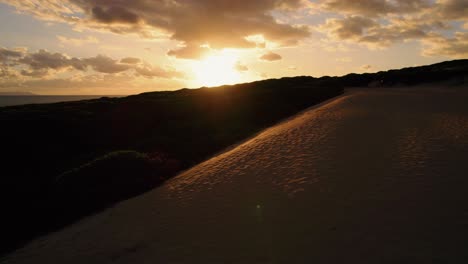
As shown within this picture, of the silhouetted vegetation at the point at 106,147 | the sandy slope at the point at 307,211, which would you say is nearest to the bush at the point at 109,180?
the silhouetted vegetation at the point at 106,147

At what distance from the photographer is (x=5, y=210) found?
14062mm

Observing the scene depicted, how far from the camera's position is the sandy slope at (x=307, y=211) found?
7340 millimetres

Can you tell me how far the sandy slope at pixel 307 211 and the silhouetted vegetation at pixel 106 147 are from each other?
1834mm

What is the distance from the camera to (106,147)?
2481 centimetres

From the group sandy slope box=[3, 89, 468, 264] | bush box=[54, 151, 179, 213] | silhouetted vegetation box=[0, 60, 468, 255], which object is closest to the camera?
sandy slope box=[3, 89, 468, 264]

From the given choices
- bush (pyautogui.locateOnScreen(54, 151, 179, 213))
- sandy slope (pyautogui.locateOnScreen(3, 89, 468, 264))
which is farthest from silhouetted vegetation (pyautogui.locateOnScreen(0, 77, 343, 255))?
sandy slope (pyautogui.locateOnScreen(3, 89, 468, 264))

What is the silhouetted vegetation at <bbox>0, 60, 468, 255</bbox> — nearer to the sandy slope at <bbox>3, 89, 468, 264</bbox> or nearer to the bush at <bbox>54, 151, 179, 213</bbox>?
the bush at <bbox>54, 151, 179, 213</bbox>

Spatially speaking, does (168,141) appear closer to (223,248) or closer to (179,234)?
(179,234)

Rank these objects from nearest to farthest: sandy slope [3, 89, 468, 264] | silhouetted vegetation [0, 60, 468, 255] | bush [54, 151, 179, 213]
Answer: sandy slope [3, 89, 468, 264]
silhouetted vegetation [0, 60, 468, 255]
bush [54, 151, 179, 213]

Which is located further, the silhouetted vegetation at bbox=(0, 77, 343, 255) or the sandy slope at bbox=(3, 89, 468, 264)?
the silhouetted vegetation at bbox=(0, 77, 343, 255)

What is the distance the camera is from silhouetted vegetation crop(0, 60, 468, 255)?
1423cm

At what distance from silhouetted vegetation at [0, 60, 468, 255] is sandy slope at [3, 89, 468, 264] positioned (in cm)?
183

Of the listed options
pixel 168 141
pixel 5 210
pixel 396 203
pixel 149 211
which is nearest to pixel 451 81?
pixel 168 141

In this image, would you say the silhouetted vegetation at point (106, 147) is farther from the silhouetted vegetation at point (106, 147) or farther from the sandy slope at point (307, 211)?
the sandy slope at point (307, 211)
